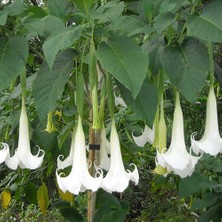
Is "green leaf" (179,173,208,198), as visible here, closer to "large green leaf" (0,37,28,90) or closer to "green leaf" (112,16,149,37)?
"green leaf" (112,16,149,37)

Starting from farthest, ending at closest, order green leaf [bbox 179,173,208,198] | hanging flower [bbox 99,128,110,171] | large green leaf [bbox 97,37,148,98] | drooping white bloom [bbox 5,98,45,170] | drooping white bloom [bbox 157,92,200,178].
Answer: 1. green leaf [bbox 179,173,208,198]
2. hanging flower [bbox 99,128,110,171]
3. drooping white bloom [bbox 5,98,45,170]
4. drooping white bloom [bbox 157,92,200,178]
5. large green leaf [bbox 97,37,148,98]

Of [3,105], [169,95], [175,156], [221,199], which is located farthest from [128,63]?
[169,95]

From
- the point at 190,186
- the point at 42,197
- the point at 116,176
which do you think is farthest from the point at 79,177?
the point at 42,197

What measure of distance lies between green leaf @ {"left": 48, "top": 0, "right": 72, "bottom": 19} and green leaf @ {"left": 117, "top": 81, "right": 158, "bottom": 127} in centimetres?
Answer: 34

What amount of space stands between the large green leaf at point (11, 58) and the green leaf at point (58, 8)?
0.21 metres

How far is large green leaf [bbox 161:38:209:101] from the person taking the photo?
3.12 feet

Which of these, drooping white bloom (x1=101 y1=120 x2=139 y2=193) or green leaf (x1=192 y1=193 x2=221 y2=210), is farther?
green leaf (x1=192 y1=193 x2=221 y2=210)

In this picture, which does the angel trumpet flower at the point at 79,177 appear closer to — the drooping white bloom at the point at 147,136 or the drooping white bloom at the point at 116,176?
the drooping white bloom at the point at 116,176

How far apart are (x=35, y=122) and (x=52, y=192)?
2.16 meters

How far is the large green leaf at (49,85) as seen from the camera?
3.41 ft

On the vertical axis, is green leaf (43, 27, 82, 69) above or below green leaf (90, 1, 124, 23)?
above

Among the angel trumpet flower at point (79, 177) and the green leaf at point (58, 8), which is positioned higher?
the green leaf at point (58, 8)

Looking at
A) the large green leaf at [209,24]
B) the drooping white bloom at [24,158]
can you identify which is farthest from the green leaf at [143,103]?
the drooping white bloom at [24,158]

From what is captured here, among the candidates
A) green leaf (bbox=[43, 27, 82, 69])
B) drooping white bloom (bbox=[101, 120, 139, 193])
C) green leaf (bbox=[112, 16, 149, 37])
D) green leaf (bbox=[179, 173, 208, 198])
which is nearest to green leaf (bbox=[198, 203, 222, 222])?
green leaf (bbox=[179, 173, 208, 198])
